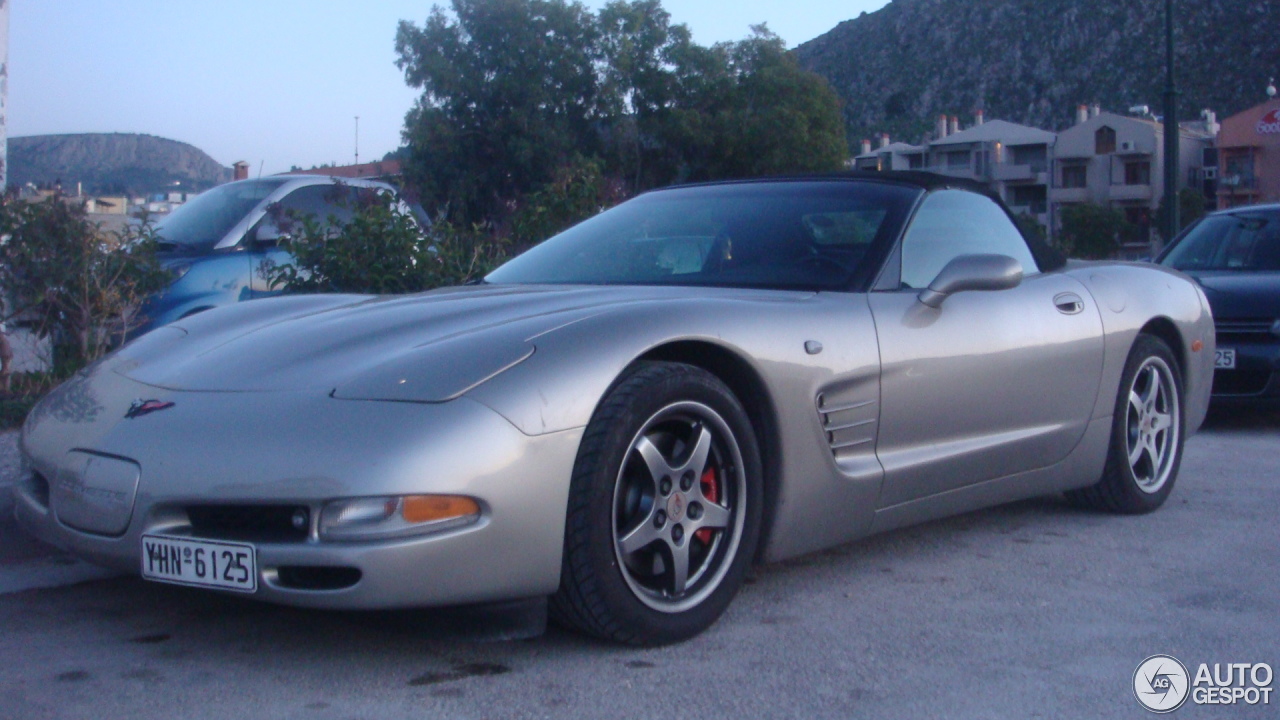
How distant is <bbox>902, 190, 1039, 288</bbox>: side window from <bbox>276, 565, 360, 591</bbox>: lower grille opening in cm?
206

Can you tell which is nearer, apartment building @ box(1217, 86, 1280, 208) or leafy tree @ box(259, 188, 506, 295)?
leafy tree @ box(259, 188, 506, 295)

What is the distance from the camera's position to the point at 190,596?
358cm

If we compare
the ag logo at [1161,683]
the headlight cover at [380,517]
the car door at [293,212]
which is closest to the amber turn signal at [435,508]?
the headlight cover at [380,517]

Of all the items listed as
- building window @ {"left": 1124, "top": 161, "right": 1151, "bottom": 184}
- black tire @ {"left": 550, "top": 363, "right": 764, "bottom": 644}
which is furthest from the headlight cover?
building window @ {"left": 1124, "top": 161, "right": 1151, "bottom": 184}

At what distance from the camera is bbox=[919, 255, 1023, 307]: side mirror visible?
377cm

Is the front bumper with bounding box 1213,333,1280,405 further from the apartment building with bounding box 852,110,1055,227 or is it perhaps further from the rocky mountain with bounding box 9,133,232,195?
the apartment building with bounding box 852,110,1055,227

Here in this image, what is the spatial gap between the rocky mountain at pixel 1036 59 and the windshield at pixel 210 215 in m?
91.4

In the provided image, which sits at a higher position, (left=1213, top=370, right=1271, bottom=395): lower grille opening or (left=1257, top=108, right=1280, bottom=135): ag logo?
(left=1257, top=108, right=1280, bottom=135): ag logo

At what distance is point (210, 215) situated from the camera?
8.60m

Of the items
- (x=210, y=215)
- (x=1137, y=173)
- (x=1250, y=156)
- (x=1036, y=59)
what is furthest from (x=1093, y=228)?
(x=210, y=215)

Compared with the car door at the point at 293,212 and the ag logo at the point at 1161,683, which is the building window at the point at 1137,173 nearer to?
the car door at the point at 293,212

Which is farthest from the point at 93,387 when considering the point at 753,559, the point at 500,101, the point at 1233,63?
Answer: the point at 1233,63

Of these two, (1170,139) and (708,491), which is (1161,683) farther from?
(1170,139)

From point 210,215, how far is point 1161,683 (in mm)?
7316
